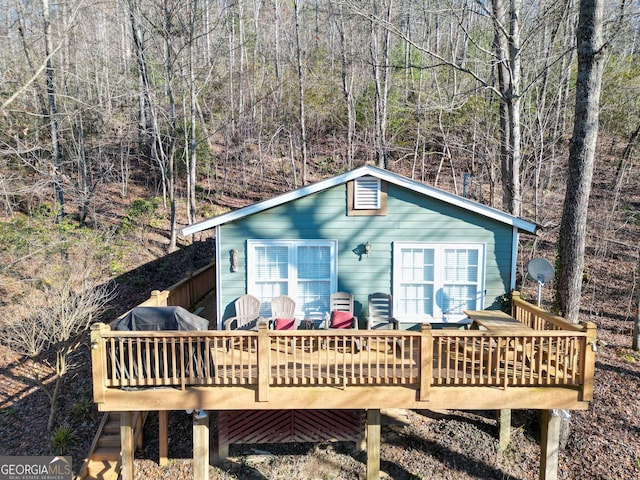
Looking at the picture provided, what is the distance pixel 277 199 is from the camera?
339 inches

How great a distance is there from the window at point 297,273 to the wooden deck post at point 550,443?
13.8 ft

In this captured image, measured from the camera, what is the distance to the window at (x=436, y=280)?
8.88 metres

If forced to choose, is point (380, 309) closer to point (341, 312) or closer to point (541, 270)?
point (341, 312)

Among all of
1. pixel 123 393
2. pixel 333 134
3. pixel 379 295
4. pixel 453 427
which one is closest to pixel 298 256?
pixel 379 295

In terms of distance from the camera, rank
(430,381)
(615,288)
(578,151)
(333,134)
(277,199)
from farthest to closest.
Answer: (333,134) < (615,288) < (277,199) < (578,151) < (430,381)

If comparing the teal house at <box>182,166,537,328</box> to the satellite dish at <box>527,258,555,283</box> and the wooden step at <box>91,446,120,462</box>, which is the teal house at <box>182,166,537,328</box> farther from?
the wooden step at <box>91,446,120,462</box>

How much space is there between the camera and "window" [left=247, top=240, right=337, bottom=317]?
29.2 feet

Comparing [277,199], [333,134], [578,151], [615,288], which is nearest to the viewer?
[578,151]

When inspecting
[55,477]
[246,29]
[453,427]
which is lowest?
[55,477]

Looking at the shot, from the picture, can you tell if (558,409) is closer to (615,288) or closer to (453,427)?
(453,427)

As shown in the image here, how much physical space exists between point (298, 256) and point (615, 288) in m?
10.8

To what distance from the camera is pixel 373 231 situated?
29.2ft

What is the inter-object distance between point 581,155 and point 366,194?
3.85 meters

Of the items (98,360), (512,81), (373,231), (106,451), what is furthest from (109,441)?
(512,81)
